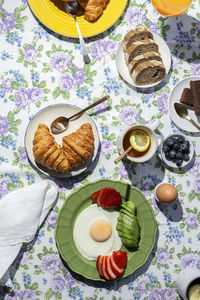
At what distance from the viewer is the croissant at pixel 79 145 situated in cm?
184

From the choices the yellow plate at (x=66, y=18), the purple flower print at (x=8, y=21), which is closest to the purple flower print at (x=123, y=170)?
the yellow plate at (x=66, y=18)

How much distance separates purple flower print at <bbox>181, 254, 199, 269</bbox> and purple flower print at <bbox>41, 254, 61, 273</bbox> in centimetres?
62

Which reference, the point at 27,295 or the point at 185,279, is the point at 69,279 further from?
the point at 185,279

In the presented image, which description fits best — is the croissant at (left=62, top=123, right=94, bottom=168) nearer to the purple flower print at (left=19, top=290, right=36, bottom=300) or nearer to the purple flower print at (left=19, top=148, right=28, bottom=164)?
the purple flower print at (left=19, top=148, right=28, bottom=164)

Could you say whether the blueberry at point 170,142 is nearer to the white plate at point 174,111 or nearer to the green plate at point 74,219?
the white plate at point 174,111

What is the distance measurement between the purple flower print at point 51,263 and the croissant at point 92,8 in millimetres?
1142

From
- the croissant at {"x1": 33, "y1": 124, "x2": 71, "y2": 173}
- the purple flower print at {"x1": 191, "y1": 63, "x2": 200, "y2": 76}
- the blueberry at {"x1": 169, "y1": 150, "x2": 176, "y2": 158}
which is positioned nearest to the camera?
the croissant at {"x1": 33, "y1": 124, "x2": 71, "y2": 173}

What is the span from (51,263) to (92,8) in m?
1.22

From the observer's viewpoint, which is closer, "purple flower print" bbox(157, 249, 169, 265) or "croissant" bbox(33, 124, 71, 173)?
"croissant" bbox(33, 124, 71, 173)

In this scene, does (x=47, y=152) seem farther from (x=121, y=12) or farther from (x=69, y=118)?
(x=121, y=12)

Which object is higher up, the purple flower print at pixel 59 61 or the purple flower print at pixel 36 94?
the purple flower print at pixel 59 61

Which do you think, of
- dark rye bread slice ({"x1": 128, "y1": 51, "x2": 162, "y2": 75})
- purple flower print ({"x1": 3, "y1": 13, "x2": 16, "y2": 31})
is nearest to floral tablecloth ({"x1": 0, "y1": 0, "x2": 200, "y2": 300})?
purple flower print ({"x1": 3, "y1": 13, "x2": 16, "y2": 31})

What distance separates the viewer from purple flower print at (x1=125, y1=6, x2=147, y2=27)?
1.98m

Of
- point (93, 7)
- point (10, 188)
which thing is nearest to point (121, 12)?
point (93, 7)
